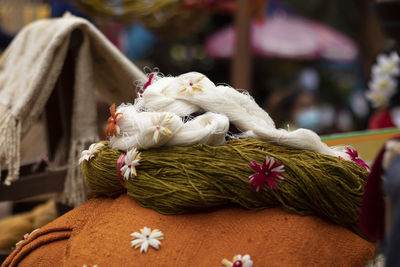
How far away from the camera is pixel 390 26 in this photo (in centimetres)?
75

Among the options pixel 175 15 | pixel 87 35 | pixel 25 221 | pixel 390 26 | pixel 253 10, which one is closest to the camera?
pixel 390 26

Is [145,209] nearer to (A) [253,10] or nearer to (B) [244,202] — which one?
(B) [244,202]

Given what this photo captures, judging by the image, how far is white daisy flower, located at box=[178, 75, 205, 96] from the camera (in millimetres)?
899

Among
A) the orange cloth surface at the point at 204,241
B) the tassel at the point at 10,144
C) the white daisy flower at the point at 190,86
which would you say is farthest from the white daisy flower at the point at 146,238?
the tassel at the point at 10,144

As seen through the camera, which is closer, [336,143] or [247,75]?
[336,143]

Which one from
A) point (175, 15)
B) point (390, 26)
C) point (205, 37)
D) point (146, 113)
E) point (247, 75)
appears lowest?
point (205, 37)

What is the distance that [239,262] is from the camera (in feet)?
2.47

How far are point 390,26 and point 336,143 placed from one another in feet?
1.82

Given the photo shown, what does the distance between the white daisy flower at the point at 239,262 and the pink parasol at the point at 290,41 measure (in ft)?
16.5

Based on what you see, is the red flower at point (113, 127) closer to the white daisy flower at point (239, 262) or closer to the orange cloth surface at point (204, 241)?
the orange cloth surface at point (204, 241)

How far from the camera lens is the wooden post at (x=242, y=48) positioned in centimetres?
307

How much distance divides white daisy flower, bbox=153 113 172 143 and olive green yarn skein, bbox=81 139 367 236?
40 millimetres

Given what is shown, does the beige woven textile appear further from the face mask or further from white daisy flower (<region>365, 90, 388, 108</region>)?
the face mask

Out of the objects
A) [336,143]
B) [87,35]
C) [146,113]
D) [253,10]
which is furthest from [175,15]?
[146,113]
